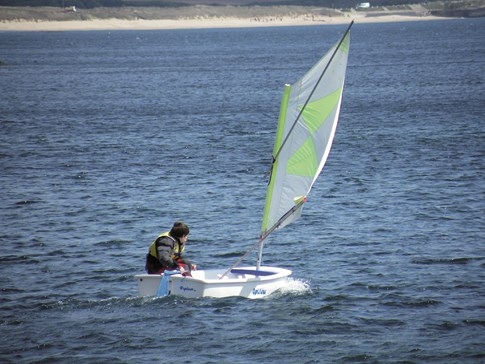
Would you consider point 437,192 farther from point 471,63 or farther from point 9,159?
point 471,63

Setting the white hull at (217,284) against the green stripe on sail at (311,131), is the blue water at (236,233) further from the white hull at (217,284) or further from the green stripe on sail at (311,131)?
the green stripe on sail at (311,131)

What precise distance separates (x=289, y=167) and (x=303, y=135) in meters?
0.82

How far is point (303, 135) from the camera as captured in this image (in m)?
21.9

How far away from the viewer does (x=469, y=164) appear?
129 feet

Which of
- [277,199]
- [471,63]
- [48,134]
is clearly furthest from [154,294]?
[471,63]

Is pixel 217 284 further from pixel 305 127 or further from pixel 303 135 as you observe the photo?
pixel 305 127

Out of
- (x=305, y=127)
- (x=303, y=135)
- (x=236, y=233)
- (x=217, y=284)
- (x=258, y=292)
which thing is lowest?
(x=236, y=233)

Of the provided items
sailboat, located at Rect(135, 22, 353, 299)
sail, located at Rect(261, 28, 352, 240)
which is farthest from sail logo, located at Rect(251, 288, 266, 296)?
sail, located at Rect(261, 28, 352, 240)

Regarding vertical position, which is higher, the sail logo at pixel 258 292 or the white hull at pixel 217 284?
the white hull at pixel 217 284

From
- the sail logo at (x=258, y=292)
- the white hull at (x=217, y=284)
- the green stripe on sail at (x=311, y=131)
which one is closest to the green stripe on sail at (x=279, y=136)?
the green stripe on sail at (x=311, y=131)

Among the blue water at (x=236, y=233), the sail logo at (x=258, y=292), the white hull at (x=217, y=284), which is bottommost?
the blue water at (x=236, y=233)

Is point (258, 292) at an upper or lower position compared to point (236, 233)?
upper

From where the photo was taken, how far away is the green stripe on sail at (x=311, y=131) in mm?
21766

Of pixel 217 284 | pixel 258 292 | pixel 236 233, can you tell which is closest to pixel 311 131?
pixel 258 292
